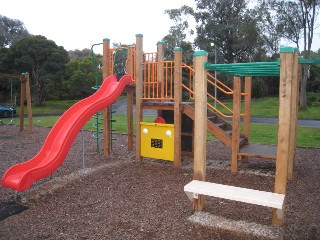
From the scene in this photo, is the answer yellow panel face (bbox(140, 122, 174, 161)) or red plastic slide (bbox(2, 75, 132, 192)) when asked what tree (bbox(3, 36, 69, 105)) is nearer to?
red plastic slide (bbox(2, 75, 132, 192))

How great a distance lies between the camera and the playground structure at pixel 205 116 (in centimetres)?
398

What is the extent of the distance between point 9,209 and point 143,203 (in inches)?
85.5

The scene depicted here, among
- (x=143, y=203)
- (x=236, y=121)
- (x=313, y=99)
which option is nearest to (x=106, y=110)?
(x=236, y=121)

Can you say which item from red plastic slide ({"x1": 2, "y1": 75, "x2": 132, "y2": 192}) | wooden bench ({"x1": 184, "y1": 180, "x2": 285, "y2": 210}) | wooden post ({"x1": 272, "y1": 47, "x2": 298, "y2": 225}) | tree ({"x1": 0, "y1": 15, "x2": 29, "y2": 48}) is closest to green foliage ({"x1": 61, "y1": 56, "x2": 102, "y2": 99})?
tree ({"x1": 0, "y1": 15, "x2": 29, "y2": 48})

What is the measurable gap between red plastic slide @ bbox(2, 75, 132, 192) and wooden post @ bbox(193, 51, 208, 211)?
2791mm

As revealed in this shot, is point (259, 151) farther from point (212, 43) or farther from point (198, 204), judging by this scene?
point (212, 43)

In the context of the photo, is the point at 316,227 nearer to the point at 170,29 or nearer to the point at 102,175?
the point at 102,175

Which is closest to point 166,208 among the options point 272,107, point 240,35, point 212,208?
point 212,208

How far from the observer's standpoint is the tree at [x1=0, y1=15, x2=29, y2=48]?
1929 inches

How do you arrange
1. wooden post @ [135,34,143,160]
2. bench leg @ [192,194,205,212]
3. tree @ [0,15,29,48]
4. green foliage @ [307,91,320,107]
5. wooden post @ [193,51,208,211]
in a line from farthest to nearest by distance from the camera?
tree @ [0,15,29,48], green foliage @ [307,91,320,107], wooden post @ [135,34,143,160], bench leg @ [192,194,205,212], wooden post @ [193,51,208,211]

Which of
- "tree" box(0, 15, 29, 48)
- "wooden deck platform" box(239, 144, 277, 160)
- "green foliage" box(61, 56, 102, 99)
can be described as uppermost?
"tree" box(0, 15, 29, 48)

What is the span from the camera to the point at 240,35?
31.0 m

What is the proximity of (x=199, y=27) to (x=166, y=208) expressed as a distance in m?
30.7

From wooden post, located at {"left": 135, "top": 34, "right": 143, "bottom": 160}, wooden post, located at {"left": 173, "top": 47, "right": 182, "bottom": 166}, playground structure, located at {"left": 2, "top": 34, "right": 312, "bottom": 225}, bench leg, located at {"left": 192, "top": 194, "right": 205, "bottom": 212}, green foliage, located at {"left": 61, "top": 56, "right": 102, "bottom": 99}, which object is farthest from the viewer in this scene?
green foliage, located at {"left": 61, "top": 56, "right": 102, "bottom": 99}
